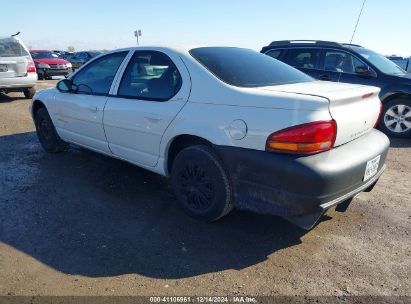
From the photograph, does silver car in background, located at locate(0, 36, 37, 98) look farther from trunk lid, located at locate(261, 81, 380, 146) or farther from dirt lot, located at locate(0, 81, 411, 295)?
trunk lid, located at locate(261, 81, 380, 146)

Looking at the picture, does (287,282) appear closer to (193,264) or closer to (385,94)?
(193,264)

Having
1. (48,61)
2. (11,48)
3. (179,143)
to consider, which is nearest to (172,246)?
(179,143)

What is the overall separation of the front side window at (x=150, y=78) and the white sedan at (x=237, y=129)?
12mm

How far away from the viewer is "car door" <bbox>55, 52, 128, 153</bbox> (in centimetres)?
420

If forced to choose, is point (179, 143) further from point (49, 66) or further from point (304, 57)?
point (49, 66)

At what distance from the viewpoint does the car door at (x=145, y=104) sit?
3412mm

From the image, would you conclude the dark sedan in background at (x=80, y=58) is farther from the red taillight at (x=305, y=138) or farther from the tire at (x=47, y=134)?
the red taillight at (x=305, y=138)

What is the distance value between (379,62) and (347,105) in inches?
208

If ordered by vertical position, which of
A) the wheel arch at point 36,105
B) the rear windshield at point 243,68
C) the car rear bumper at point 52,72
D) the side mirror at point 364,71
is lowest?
the car rear bumper at point 52,72

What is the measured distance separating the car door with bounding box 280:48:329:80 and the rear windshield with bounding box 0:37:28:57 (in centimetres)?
759

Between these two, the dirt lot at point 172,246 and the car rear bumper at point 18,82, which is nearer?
the dirt lot at point 172,246

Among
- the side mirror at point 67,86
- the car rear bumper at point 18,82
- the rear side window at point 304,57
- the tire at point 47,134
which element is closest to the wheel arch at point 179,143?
the side mirror at point 67,86

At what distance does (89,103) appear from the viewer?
4.32 m

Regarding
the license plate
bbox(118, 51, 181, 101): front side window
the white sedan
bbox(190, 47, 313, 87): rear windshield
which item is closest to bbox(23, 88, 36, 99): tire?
the white sedan
